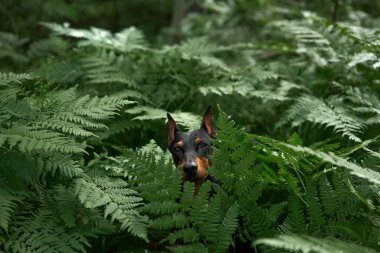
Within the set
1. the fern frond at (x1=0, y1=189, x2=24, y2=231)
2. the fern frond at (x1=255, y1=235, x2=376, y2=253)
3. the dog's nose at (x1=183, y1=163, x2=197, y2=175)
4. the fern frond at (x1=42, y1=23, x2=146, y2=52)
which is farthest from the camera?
the fern frond at (x1=42, y1=23, x2=146, y2=52)

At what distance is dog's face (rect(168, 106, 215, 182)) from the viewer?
229 cm

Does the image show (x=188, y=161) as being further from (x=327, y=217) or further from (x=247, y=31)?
(x=247, y=31)

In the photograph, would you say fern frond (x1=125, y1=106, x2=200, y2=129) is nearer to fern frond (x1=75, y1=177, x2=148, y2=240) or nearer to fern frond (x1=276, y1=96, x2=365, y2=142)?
fern frond (x1=276, y1=96, x2=365, y2=142)

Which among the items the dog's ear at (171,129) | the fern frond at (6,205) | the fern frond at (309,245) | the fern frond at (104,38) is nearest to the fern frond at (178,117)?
the dog's ear at (171,129)

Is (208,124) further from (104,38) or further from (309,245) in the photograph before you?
(104,38)

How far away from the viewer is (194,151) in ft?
7.82

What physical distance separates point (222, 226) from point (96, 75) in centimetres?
210

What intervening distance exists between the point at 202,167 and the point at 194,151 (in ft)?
0.34

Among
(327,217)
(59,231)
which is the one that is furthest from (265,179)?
(59,231)

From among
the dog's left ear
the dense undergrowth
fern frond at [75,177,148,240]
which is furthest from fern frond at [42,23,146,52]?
fern frond at [75,177,148,240]

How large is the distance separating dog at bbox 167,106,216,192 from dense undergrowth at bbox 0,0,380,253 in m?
0.09

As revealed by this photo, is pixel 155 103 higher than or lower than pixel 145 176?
lower

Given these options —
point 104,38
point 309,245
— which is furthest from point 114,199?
point 104,38

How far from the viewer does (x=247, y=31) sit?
617 centimetres
